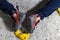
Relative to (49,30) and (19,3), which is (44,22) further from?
(19,3)

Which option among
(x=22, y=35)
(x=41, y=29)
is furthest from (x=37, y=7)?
(x=22, y=35)

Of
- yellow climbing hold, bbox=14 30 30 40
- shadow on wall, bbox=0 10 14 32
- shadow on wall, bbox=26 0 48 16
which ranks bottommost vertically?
yellow climbing hold, bbox=14 30 30 40

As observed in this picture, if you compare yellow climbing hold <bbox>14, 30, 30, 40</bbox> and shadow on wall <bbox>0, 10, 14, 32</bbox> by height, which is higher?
shadow on wall <bbox>0, 10, 14, 32</bbox>

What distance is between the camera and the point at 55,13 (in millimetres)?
1474

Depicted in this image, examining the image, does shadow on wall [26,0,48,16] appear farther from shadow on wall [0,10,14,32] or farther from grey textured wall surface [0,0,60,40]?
shadow on wall [0,10,14,32]

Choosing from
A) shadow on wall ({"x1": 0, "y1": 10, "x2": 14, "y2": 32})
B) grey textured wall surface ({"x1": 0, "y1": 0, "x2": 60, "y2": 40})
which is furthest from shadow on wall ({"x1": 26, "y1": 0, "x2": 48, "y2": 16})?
shadow on wall ({"x1": 0, "y1": 10, "x2": 14, "y2": 32})

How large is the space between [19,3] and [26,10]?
0.33 ft

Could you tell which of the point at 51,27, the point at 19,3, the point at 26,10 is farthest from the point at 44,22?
the point at 19,3

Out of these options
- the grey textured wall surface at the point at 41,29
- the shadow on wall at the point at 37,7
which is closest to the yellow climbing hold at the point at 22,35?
the grey textured wall surface at the point at 41,29

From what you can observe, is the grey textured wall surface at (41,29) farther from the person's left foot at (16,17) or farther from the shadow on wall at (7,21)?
the person's left foot at (16,17)

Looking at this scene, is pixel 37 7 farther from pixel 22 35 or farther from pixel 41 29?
pixel 22 35

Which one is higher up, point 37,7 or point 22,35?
point 37,7

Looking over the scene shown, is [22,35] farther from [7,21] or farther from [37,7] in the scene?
[37,7]

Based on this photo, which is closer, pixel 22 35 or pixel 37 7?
pixel 22 35
